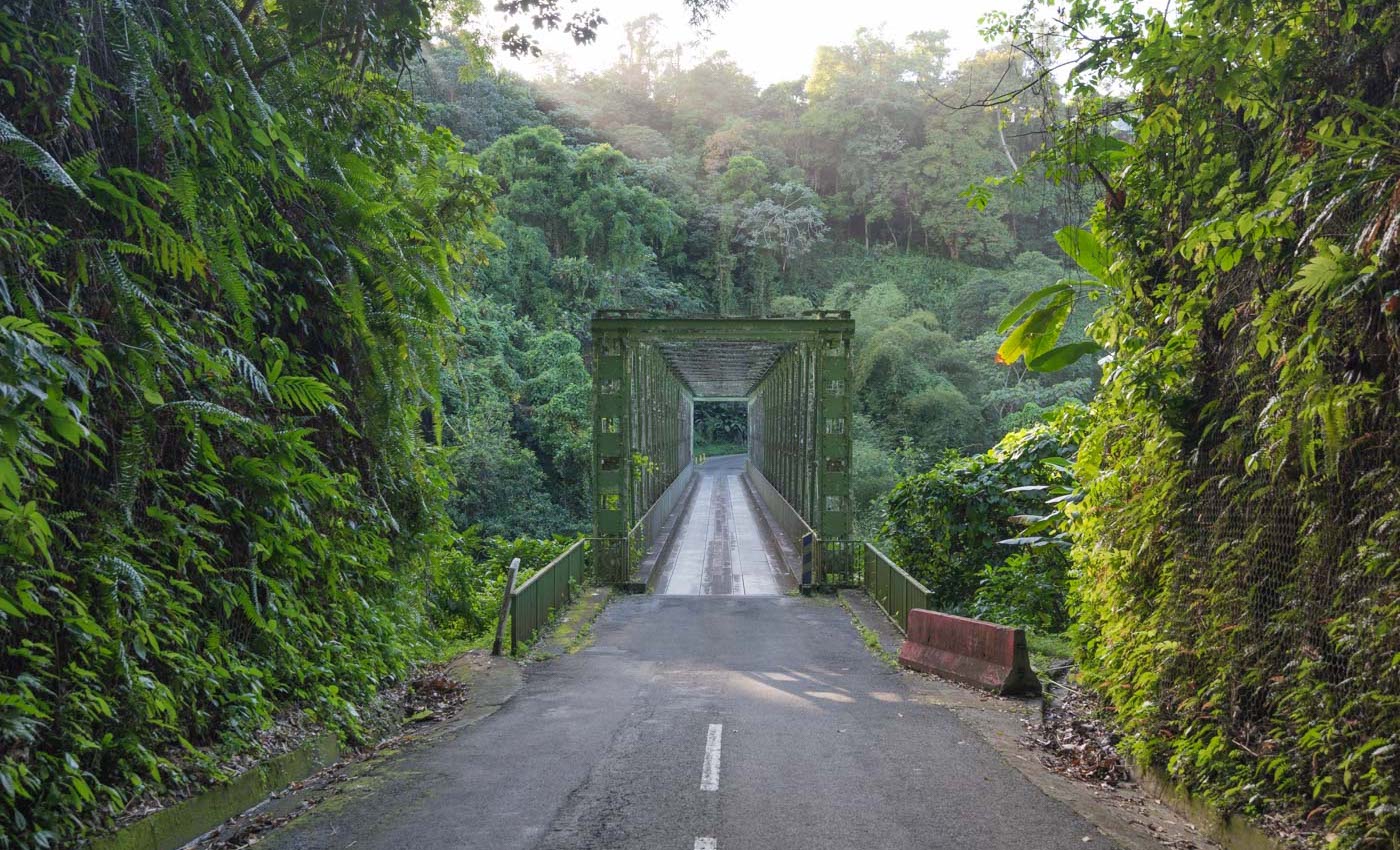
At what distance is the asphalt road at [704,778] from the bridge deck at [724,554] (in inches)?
369

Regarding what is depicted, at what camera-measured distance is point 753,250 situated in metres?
67.1

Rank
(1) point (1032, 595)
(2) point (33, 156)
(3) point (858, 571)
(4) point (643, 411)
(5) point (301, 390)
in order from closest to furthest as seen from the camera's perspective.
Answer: (2) point (33, 156), (5) point (301, 390), (1) point (1032, 595), (3) point (858, 571), (4) point (643, 411)

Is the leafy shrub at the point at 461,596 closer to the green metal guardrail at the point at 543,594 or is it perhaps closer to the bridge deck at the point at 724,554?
the green metal guardrail at the point at 543,594

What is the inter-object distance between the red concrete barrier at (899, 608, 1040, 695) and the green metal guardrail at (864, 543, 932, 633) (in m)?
0.83

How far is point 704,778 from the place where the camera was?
632cm

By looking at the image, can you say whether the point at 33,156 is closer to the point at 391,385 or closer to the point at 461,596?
the point at 391,385

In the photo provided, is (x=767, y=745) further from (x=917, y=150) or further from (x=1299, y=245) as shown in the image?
(x=917, y=150)

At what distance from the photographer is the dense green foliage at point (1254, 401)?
4258mm

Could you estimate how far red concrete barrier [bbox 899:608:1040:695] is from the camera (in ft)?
30.2

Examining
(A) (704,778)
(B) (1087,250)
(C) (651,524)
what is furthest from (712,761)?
(C) (651,524)

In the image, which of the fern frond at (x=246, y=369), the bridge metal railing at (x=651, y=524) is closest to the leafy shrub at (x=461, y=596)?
the bridge metal railing at (x=651, y=524)

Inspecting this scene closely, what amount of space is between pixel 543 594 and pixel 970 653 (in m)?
5.84

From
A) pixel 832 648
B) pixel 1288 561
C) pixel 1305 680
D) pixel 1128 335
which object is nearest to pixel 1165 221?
pixel 1128 335

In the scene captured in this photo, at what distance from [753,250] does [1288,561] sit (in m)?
63.4
